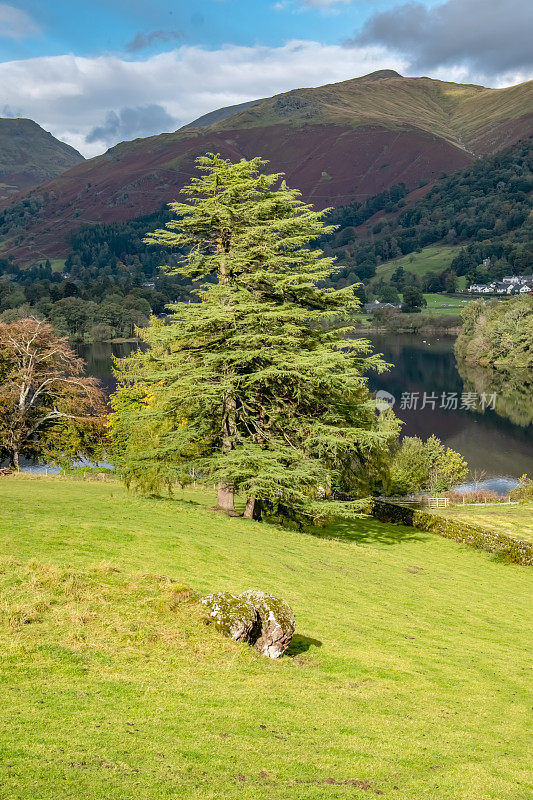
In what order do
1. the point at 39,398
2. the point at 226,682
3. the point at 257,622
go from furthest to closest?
1. the point at 39,398
2. the point at 257,622
3. the point at 226,682

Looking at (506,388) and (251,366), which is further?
(506,388)

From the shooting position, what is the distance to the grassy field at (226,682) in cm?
814

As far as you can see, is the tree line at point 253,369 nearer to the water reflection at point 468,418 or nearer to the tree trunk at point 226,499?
the tree trunk at point 226,499

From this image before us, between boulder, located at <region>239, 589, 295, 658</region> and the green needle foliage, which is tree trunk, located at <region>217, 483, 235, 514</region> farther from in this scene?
boulder, located at <region>239, 589, 295, 658</region>

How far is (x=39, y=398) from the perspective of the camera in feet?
171

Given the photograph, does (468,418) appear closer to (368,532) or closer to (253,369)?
(368,532)

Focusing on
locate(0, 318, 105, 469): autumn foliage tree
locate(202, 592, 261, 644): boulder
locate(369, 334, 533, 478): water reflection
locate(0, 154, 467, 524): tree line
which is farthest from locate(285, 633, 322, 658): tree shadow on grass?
locate(369, 334, 533, 478): water reflection

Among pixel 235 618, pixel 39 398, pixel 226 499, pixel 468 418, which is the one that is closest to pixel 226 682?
pixel 235 618

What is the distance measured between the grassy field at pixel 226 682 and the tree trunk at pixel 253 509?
6933mm

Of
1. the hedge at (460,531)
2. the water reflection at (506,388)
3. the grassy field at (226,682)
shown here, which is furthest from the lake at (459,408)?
the grassy field at (226,682)

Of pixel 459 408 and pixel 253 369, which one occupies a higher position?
pixel 253 369

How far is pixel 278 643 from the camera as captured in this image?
12.7 m

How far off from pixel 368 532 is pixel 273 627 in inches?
866

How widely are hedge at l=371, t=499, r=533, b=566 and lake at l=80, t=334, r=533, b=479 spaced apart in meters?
32.8
